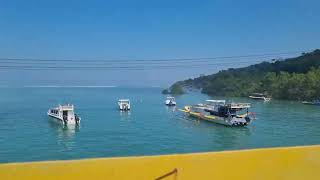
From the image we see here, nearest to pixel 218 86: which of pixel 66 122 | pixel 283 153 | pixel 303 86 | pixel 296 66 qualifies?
pixel 296 66

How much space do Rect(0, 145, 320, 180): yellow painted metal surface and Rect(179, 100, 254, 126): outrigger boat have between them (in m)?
35.9

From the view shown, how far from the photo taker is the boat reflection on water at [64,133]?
87.6ft

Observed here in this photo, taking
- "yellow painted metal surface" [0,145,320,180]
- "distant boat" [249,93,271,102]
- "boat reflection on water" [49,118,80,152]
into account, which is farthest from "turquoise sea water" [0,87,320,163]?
"distant boat" [249,93,271,102]

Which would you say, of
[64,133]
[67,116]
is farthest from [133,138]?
[67,116]

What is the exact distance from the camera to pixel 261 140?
3111 cm

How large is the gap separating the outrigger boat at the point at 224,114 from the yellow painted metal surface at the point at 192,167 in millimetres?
35938

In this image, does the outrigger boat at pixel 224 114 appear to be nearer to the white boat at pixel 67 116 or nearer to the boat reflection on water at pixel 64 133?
the white boat at pixel 67 116

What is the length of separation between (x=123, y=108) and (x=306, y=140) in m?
30.1

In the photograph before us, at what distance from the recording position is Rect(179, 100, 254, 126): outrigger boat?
127 ft

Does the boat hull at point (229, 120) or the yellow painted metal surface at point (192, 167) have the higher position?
the yellow painted metal surface at point (192, 167)

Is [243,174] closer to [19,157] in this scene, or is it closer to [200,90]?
[19,157]

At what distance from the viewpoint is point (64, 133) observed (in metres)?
32.7

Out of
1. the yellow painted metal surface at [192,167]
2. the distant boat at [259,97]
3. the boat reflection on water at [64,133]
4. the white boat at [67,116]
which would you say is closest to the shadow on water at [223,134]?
the boat reflection on water at [64,133]

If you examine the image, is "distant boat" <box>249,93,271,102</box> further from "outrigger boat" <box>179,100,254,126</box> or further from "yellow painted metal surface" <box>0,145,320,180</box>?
"yellow painted metal surface" <box>0,145,320,180</box>
